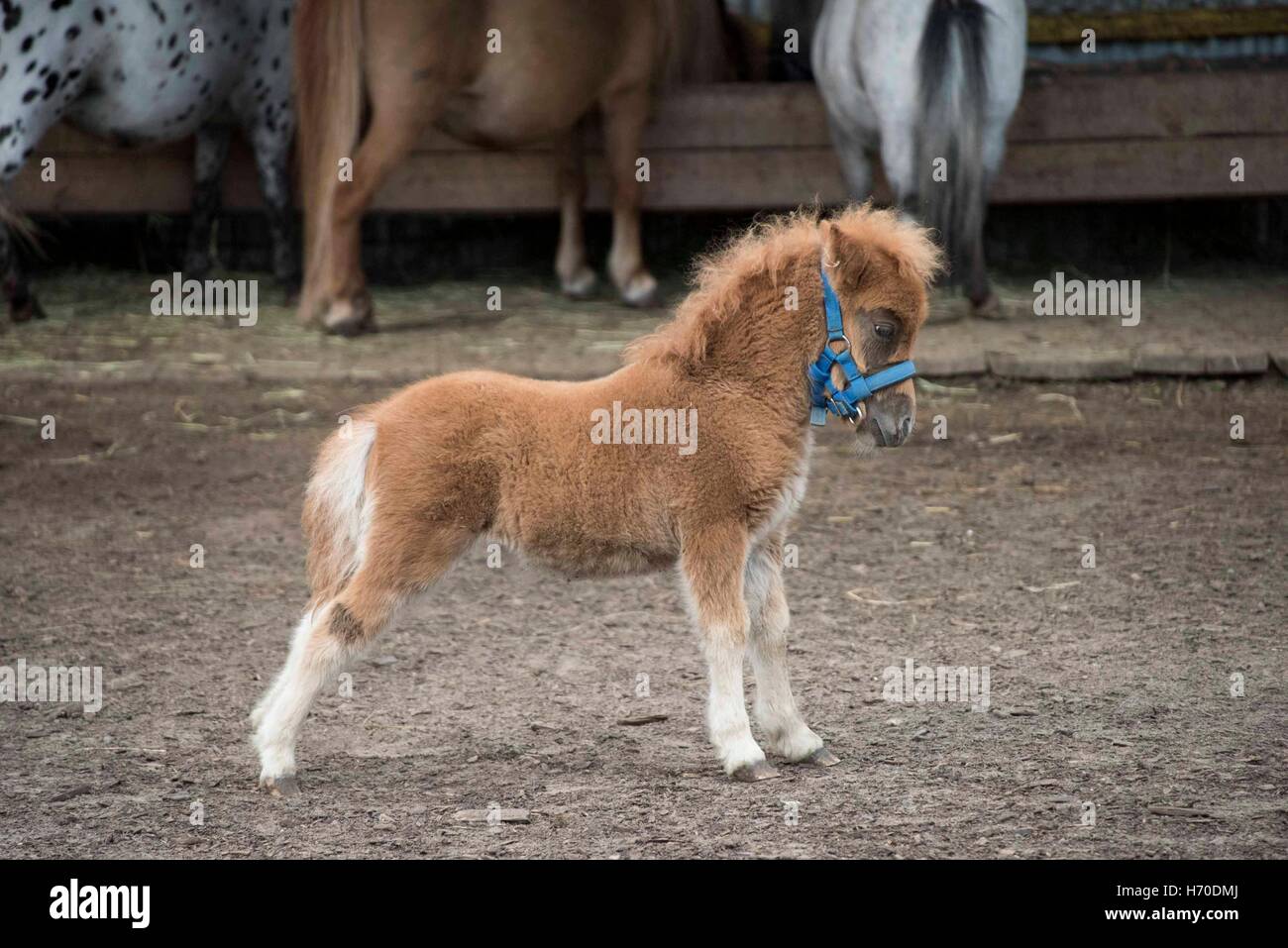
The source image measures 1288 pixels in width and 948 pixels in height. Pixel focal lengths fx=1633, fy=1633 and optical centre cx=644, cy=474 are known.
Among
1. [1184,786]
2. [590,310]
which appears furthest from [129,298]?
[1184,786]

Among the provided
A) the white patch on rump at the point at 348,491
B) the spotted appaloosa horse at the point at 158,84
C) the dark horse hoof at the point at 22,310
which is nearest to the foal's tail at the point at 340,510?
the white patch on rump at the point at 348,491

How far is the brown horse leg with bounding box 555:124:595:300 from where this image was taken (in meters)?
9.51

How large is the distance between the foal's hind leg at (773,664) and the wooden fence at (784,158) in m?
5.61

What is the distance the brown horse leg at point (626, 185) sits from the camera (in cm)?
912

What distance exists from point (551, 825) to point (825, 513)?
290cm

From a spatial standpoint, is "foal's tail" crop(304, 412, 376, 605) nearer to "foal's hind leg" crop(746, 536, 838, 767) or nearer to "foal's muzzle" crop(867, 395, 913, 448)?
"foal's hind leg" crop(746, 536, 838, 767)

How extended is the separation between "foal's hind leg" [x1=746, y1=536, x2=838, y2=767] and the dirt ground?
8 cm

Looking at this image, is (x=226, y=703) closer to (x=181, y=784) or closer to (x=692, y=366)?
(x=181, y=784)

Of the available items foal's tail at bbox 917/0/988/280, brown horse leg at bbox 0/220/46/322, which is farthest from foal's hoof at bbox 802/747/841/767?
brown horse leg at bbox 0/220/46/322

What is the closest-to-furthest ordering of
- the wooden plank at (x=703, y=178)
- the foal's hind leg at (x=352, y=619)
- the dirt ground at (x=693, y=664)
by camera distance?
the dirt ground at (x=693, y=664) < the foal's hind leg at (x=352, y=619) < the wooden plank at (x=703, y=178)

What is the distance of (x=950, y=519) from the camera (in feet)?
19.7

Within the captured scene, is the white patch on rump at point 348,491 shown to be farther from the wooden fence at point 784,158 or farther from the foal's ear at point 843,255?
the wooden fence at point 784,158

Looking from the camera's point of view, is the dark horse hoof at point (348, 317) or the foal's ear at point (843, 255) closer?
the foal's ear at point (843, 255)

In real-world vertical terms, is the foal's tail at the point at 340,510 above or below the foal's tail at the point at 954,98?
below
